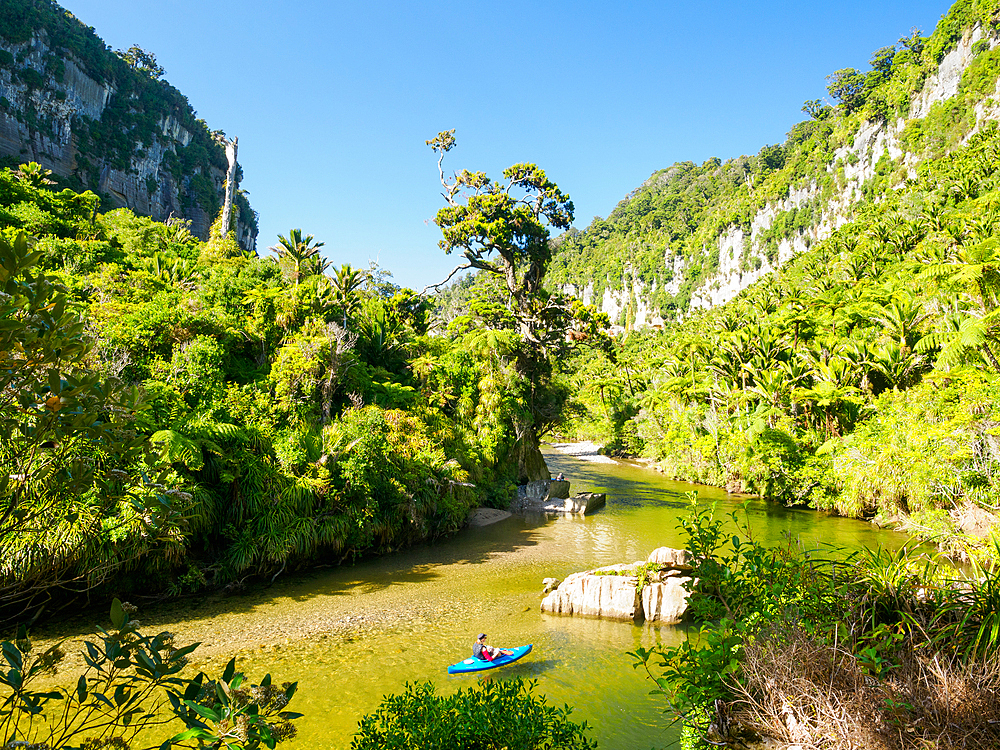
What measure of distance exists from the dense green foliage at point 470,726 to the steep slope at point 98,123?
56.3 metres

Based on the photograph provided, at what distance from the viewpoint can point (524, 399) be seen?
80.9 feet

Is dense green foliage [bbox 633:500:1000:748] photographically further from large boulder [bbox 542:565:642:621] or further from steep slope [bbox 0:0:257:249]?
steep slope [bbox 0:0:257:249]

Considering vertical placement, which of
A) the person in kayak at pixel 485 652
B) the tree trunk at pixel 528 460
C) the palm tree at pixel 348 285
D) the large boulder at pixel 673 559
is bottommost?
the person in kayak at pixel 485 652

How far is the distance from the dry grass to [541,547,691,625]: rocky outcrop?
668 cm

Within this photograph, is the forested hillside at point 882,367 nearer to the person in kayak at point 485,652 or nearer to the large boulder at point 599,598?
the large boulder at point 599,598

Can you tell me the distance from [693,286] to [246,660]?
94834 millimetres

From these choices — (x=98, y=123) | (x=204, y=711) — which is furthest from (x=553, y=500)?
(x=98, y=123)

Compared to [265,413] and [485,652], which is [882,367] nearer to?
[485,652]

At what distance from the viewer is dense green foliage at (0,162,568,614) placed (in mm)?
10961

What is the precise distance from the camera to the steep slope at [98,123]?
45844mm

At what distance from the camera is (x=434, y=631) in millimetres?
10422

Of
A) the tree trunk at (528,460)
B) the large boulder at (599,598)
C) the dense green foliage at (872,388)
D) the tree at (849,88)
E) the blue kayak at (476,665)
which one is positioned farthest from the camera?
the tree at (849,88)

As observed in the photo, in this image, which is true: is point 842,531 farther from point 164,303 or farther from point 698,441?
point 164,303

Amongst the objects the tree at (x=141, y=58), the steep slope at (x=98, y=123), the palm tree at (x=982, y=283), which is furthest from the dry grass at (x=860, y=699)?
the tree at (x=141, y=58)
